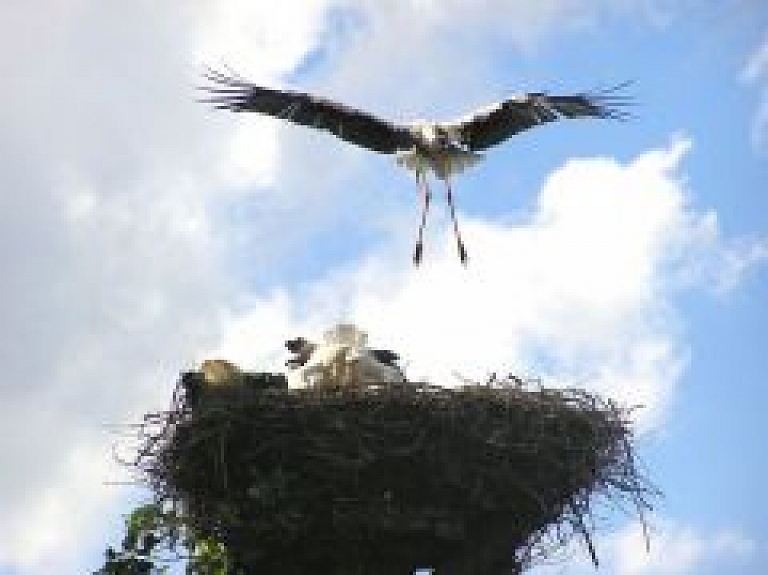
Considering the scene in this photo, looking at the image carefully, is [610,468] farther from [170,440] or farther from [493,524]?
[170,440]

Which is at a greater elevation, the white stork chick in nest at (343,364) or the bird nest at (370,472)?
the white stork chick in nest at (343,364)

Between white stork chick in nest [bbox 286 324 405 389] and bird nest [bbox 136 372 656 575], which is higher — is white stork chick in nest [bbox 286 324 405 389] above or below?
above

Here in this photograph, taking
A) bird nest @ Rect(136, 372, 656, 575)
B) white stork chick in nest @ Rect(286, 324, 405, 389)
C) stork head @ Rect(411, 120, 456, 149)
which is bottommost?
bird nest @ Rect(136, 372, 656, 575)

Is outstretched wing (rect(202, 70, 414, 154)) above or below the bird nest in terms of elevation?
above

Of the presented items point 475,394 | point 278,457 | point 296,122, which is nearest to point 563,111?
point 296,122

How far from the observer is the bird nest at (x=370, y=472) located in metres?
8.12

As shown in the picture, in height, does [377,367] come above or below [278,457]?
above

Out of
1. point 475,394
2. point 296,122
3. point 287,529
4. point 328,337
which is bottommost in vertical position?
point 287,529

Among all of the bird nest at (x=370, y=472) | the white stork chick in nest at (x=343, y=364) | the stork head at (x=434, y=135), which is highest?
the stork head at (x=434, y=135)

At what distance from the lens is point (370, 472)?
8.16 metres

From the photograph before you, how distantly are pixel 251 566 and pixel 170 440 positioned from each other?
2.03ft

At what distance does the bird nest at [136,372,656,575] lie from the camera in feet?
26.6

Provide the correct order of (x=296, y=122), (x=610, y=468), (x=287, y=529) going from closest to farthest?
(x=287, y=529)
(x=610, y=468)
(x=296, y=122)

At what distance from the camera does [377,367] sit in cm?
877
